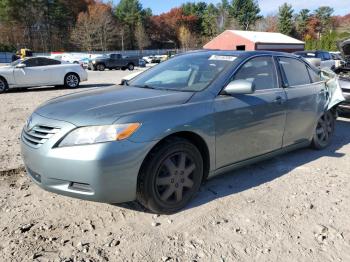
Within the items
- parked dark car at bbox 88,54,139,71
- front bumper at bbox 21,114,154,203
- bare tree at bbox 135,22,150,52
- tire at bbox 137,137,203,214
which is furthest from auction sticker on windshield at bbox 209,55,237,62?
bare tree at bbox 135,22,150,52

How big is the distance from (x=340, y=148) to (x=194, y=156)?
336 centimetres

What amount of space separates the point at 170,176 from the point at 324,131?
3279 mm

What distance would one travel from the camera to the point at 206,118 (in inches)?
144

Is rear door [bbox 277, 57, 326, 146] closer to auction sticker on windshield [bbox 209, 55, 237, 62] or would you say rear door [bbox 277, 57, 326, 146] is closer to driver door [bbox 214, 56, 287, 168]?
driver door [bbox 214, 56, 287, 168]

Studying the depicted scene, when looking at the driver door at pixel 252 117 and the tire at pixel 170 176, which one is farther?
the driver door at pixel 252 117

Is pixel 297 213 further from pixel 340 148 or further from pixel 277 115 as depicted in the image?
pixel 340 148

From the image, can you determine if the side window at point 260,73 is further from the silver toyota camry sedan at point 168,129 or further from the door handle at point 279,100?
the door handle at point 279,100

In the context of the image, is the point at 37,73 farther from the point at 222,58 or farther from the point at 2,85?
the point at 222,58

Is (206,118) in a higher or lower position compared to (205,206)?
higher

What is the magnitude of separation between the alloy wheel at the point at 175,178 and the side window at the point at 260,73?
1178 millimetres

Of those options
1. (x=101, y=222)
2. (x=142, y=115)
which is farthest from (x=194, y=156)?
(x=101, y=222)

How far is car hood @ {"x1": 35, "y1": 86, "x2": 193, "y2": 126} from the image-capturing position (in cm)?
322

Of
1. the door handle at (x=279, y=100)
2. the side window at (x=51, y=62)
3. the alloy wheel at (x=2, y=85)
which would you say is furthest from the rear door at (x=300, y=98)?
the alloy wheel at (x=2, y=85)

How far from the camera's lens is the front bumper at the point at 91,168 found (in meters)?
3.04
